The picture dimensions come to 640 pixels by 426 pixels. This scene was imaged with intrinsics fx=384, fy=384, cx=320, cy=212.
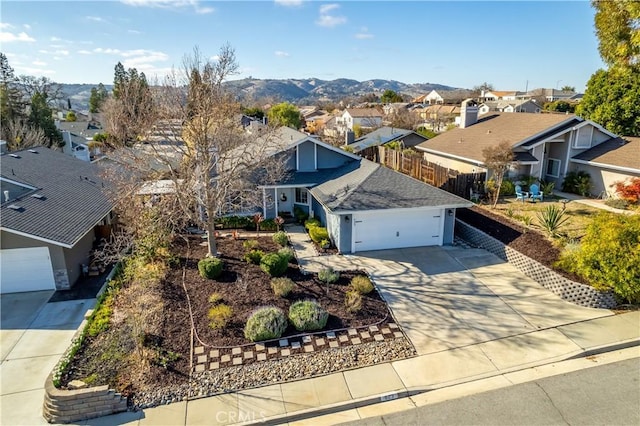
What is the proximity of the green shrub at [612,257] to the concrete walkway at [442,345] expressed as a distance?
2.90ft

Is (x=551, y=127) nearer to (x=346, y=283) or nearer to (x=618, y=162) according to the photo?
(x=618, y=162)

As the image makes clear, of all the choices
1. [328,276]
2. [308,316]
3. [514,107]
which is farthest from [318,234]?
[514,107]

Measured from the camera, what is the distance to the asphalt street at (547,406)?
805 centimetres

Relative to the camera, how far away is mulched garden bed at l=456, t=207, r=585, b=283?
1437 centimetres

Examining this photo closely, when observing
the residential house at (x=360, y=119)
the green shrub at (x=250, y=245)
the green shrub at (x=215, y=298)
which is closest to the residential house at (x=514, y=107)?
the residential house at (x=360, y=119)

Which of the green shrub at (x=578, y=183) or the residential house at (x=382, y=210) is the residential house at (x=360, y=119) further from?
the residential house at (x=382, y=210)

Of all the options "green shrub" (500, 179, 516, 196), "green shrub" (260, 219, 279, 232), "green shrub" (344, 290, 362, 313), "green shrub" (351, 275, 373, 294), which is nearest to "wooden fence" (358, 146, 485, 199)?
"green shrub" (500, 179, 516, 196)

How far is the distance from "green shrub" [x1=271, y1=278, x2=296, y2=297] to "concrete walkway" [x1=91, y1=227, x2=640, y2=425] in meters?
1.97

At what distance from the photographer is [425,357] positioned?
1002 centimetres

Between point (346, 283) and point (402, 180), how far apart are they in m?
6.82

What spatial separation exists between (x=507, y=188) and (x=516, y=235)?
721 cm

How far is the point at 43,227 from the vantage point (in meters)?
13.7

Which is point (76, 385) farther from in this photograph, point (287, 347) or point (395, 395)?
point (395, 395)

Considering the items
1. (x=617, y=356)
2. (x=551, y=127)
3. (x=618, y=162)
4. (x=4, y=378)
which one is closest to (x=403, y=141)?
(x=551, y=127)
